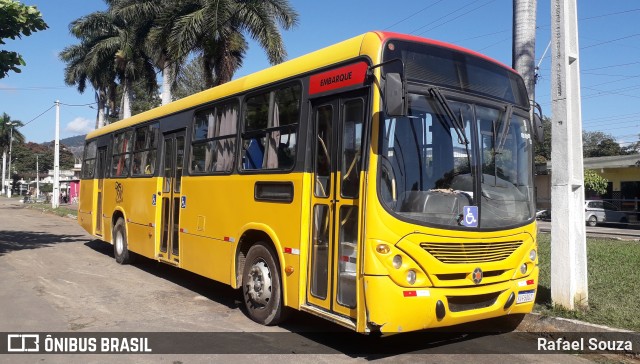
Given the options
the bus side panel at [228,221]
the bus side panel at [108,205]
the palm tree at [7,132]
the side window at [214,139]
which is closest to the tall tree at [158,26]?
the bus side panel at [108,205]

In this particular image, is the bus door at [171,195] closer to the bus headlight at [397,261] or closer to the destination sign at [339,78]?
the destination sign at [339,78]

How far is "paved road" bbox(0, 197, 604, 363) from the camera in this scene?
219 inches

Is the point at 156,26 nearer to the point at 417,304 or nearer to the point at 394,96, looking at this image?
the point at 394,96

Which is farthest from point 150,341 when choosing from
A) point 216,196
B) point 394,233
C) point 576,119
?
point 576,119

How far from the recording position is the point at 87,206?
1454cm

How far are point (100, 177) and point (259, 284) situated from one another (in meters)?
8.48

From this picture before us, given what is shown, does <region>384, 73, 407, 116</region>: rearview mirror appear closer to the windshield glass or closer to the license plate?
the windshield glass

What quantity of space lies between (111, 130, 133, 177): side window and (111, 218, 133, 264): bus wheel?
3.66 feet

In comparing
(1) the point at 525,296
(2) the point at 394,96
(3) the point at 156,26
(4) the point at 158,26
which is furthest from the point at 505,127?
(3) the point at 156,26

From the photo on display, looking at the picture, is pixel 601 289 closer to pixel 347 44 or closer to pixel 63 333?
pixel 347 44

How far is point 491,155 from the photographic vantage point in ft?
18.6

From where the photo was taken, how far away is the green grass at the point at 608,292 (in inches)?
257

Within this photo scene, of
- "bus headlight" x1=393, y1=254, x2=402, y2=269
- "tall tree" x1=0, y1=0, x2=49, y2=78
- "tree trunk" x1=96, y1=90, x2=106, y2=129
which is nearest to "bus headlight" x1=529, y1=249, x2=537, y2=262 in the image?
"bus headlight" x1=393, y1=254, x2=402, y2=269

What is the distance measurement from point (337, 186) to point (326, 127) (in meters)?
0.73
